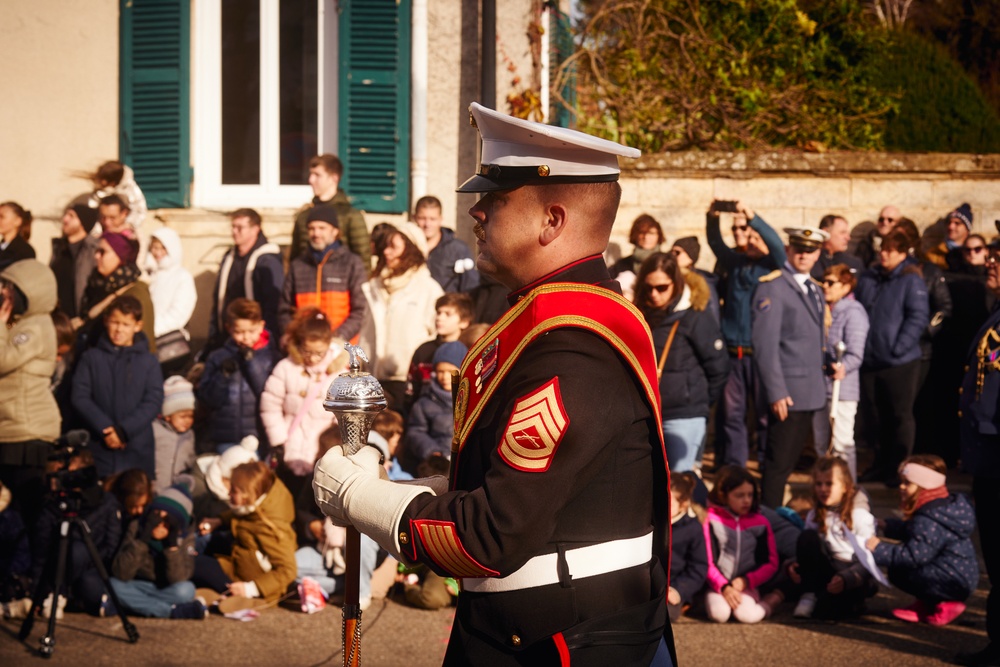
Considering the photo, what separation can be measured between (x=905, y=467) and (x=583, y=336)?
4.58 m

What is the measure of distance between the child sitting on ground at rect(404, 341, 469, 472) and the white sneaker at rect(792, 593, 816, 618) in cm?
207

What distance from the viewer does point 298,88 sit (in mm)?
11227

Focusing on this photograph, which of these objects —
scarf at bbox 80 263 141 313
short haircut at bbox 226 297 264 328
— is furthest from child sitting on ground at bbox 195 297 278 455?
scarf at bbox 80 263 141 313

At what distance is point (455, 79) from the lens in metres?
10.9

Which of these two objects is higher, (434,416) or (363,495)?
(363,495)

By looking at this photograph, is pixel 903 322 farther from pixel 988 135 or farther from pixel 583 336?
pixel 583 336

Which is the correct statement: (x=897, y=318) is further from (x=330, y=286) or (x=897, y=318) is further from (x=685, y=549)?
(x=330, y=286)

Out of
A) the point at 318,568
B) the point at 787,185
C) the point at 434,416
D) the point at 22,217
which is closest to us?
the point at 318,568

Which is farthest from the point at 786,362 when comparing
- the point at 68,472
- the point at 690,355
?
the point at 68,472

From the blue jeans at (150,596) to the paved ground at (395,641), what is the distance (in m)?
0.07

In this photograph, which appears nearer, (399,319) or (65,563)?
(65,563)

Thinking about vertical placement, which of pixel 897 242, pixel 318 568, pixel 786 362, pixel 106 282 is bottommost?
pixel 318 568

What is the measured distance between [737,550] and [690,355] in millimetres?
1456

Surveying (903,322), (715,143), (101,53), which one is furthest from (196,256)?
(903,322)
